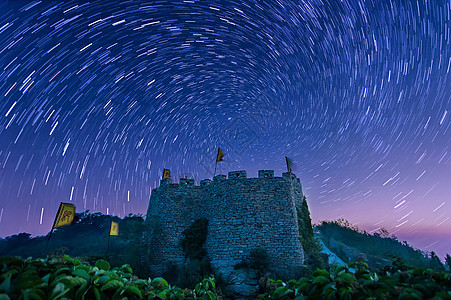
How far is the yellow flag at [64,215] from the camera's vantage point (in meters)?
15.5

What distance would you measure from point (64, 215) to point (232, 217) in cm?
1271

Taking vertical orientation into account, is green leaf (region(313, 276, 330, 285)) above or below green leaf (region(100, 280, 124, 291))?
above

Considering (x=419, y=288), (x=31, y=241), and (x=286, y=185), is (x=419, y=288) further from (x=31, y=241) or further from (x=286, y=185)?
(x=31, y=241)

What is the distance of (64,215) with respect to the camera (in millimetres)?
15891

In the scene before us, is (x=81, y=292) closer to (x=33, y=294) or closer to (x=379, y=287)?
(x=33, y=294)

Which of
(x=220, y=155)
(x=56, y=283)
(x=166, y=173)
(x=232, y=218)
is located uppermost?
(x=220, y=155)

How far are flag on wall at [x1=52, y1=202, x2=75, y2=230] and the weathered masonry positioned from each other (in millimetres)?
6750

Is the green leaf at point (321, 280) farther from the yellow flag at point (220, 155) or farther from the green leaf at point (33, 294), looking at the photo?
the yellow flag at point (220, 155)

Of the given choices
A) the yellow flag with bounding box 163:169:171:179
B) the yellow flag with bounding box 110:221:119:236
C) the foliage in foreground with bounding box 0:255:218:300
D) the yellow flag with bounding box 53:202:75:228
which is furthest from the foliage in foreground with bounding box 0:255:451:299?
the yellow flag with bounding box 163:169:171:179

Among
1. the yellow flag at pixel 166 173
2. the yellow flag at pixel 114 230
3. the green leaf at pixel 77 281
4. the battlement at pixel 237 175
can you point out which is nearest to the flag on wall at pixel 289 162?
the battlement at pixel 237 175

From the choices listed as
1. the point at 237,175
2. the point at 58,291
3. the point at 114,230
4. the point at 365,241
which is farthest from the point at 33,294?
the point at 365,241

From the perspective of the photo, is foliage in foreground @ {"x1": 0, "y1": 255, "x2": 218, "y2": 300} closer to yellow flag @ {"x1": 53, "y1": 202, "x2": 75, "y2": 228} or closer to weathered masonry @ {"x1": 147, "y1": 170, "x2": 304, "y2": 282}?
weathered masonry @ {"x1": 147, "y1": 170, "x2": 304, "y2": 282}

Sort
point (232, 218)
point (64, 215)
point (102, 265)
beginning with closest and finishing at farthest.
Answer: point (102, 265), point (64, 215), point (232, 218)

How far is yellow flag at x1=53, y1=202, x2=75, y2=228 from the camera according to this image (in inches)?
609
